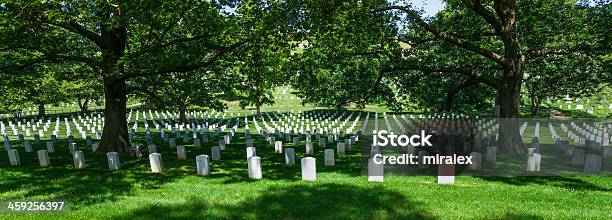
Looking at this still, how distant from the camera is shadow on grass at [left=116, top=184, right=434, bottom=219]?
6.78m

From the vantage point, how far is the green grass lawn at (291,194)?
6.90m

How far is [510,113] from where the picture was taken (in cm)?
1368

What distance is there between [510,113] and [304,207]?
9.79 metres

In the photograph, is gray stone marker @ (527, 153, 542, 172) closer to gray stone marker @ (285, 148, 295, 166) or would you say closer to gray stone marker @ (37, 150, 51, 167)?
gray stone marker @ (285, 148, 295, 166)

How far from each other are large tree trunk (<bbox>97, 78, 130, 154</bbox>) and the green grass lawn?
8.04 ft

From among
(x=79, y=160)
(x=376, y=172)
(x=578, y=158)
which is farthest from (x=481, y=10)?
(x=79, y=160)

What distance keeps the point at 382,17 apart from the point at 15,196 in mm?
11841

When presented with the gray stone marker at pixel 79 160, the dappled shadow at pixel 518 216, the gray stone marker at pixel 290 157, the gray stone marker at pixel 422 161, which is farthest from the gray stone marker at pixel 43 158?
the dappled shadow at pixel 518 216

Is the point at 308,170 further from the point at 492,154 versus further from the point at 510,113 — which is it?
the point at 510,113

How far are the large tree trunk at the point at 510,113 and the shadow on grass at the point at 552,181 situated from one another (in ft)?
12.6

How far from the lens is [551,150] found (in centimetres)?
1520

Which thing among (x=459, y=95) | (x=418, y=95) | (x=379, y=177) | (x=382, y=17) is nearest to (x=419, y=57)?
(x=418, y=95)

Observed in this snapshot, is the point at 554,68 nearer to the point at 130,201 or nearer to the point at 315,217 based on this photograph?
the point at 315,217

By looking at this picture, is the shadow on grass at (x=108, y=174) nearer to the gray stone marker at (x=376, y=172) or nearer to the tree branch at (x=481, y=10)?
the gray stone marker at (x=376, y=172)
